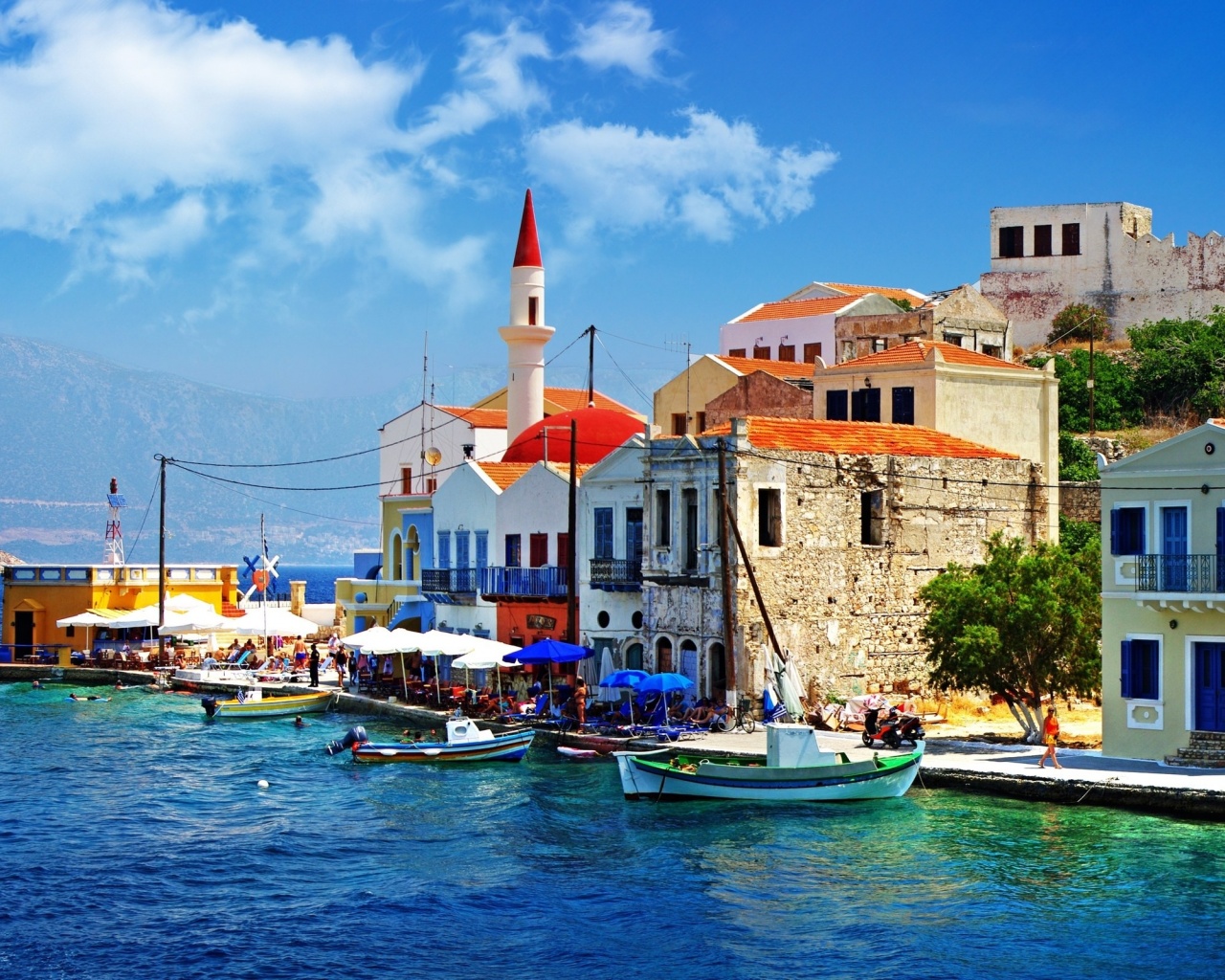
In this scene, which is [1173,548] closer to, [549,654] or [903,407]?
[549,654]

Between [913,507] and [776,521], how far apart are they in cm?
440

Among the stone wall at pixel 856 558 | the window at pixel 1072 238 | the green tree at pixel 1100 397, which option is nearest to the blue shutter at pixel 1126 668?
the stone wall at pixel 856 558

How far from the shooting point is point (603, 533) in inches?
1738

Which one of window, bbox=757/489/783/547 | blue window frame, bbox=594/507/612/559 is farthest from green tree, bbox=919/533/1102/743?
blue window frame, bbox=594/507/612/559

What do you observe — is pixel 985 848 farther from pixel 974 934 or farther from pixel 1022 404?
pixel 1022 404

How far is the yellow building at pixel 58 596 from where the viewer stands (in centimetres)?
6506

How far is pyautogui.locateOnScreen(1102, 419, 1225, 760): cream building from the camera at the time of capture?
30609 mm

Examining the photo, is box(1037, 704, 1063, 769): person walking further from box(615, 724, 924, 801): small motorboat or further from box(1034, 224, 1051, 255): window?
box(1034, 224, 1051, 255): window

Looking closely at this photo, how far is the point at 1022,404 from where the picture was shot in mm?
48281

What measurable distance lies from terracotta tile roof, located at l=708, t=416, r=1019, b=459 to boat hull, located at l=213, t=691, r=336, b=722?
15.7 metres

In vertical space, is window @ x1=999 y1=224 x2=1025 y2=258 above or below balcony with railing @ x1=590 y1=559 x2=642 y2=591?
above

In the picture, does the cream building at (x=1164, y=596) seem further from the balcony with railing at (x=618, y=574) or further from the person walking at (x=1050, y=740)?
the balcony with railing at (x=618, y=574)

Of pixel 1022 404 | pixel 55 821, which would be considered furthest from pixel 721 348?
pixel 55 821

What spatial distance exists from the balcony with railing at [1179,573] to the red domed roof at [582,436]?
21242 millimetres
